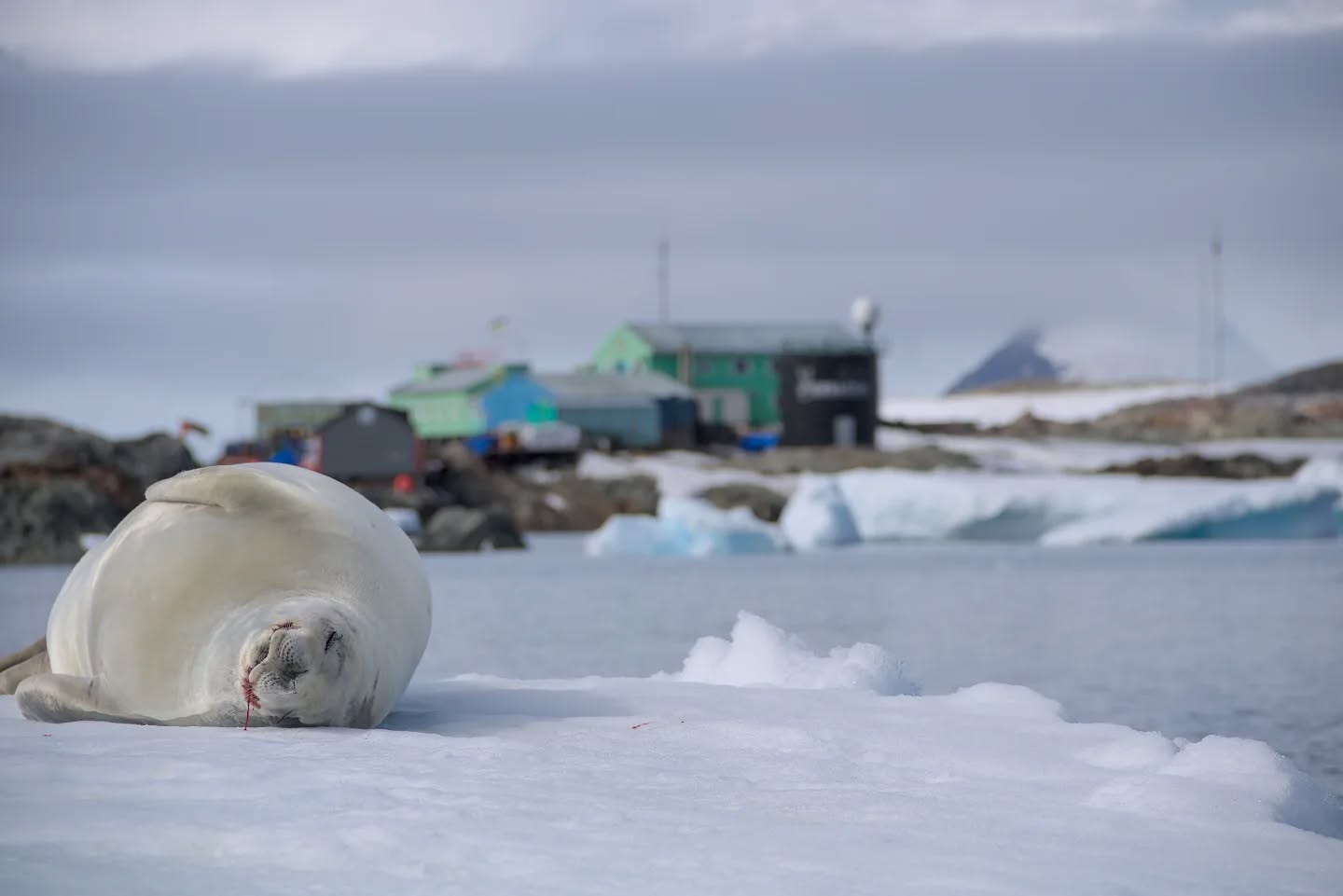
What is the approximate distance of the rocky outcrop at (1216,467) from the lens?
42.4 metres

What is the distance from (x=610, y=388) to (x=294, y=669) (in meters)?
45.1

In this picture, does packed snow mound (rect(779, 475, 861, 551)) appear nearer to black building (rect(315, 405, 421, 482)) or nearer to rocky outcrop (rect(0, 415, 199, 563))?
rocky outcrop (rect(0, 415, 199, 563))

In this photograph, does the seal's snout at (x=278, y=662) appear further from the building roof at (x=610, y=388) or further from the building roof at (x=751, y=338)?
the building roof at (x=751, y=338)

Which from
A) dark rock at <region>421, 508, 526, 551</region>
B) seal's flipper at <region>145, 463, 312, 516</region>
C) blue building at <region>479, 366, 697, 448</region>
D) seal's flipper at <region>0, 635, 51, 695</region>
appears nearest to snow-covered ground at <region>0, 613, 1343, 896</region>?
seal's flipper at <region>0, 635, 51, 695</region>

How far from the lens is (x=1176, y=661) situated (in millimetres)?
10930

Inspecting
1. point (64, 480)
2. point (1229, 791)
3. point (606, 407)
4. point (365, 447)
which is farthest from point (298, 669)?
point (606, 407)

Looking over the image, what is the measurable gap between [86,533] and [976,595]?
62.9 ft

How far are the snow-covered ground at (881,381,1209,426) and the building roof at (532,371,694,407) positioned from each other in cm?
1409

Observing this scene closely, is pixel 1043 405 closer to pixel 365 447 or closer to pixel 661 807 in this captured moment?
pixel 365 447

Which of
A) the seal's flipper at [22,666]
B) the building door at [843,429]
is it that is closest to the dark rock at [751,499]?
the building door at [843,429]

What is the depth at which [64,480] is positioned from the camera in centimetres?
3341

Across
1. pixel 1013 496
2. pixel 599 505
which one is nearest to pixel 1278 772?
pixel 1013 496

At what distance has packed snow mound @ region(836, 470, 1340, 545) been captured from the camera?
95.6 ft

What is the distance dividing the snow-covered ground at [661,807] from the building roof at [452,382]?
45189mm
